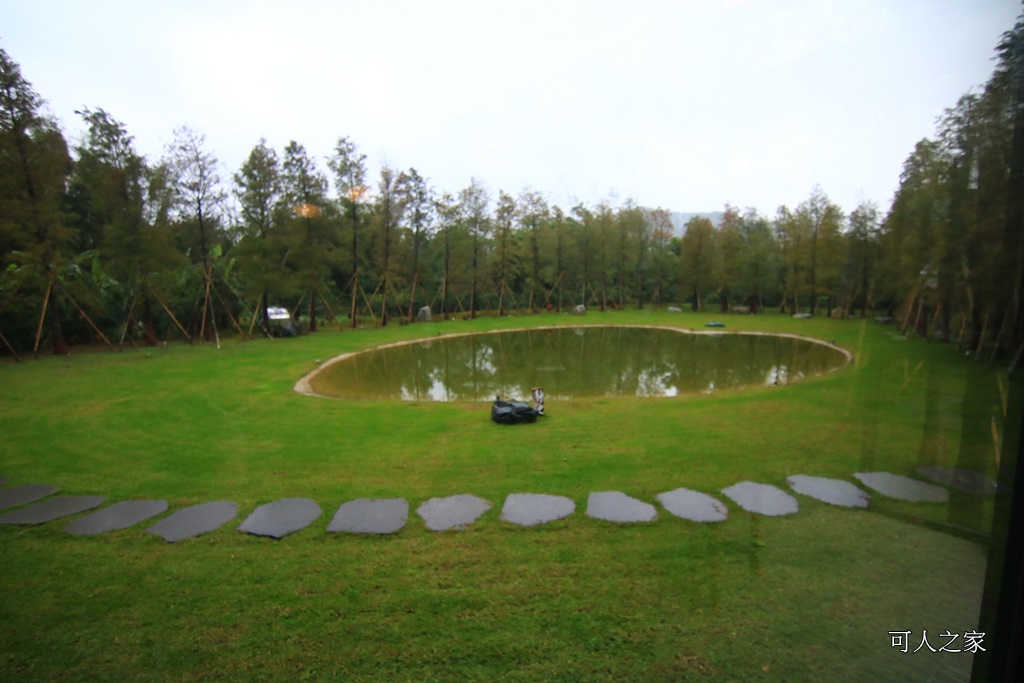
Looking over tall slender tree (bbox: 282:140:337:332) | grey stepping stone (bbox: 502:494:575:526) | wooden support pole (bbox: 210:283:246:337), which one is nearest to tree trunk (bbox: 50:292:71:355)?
grey stepping stone (bbox: 502:494:575:526)

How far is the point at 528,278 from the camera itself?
22.7m

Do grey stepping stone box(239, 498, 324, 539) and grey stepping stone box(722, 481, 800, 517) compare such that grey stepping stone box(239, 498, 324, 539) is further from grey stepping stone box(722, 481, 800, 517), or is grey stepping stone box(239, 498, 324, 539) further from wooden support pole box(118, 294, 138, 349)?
wooden support pole box(118, 294, 138, 349)

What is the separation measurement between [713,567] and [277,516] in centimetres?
176

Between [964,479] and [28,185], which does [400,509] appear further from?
[28,185]

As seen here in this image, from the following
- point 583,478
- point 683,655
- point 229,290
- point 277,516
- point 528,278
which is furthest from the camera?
point 528,278

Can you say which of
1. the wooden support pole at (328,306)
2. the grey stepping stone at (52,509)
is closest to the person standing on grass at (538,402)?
the grey stepping stone at (52,509)

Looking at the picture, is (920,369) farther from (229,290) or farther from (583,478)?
(229,290)

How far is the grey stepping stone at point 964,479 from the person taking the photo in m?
0.83

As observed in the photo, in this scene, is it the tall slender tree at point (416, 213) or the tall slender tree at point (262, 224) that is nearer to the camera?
the tall slender tree at point (262, 224)

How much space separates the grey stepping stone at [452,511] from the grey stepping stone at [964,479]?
5.10 ft

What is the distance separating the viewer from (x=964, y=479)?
0.98 metres

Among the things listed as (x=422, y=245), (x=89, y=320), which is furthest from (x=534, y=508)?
(x=422, y=245)

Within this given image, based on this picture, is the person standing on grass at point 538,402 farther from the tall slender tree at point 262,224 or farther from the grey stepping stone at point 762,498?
the tall slender tree at point 262,224

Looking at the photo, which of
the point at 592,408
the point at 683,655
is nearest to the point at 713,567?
the point at 683,655
